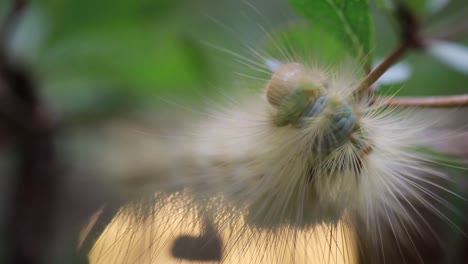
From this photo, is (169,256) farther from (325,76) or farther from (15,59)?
(15,59)

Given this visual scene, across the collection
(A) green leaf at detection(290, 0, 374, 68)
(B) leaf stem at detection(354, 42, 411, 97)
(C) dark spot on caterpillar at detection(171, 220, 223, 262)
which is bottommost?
(C) dark spot on caterpillar at detection(171, 220, 223, 262)

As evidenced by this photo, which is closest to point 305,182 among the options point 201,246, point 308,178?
point 308,178

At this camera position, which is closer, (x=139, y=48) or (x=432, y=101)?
(x=432, y=101)

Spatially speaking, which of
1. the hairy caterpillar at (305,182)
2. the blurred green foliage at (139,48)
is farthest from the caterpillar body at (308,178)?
the blurred green foliage at (139,48)

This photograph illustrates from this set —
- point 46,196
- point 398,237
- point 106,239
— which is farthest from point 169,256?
point 46,196

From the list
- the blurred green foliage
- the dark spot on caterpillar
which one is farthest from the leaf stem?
the blurred green foliage

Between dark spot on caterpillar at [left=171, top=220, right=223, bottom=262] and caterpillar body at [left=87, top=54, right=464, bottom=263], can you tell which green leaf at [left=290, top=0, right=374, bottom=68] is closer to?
caterpillar body at [left=87, top=54, right=464, bottom=263]

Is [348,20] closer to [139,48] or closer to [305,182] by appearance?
[305,182]
